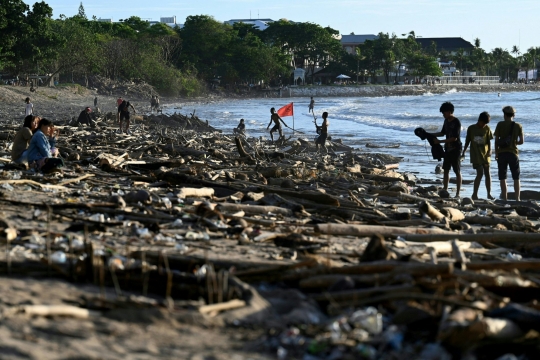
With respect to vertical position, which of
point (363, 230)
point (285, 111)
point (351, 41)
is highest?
point (351, 41)

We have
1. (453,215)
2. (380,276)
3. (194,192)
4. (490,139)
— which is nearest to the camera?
(380,276)

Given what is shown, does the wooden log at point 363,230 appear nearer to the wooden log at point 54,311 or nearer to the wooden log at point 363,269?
the wooden log at point 363,269

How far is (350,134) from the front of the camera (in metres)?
31.7

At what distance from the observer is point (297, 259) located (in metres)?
5.31

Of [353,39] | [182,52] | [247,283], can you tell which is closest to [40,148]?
[247,283]

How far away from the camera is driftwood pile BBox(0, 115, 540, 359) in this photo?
3695mm

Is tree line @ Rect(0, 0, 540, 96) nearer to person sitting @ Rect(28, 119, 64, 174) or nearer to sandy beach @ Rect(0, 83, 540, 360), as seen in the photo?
person sitting @ Rect(28, 119, 64, 174)

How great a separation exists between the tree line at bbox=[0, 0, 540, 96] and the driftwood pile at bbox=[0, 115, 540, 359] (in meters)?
45.7

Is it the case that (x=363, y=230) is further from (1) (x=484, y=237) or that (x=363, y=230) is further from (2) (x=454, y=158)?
(2) (x=454, y=158)

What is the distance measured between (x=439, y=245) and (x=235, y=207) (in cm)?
218

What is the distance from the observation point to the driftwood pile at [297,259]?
3695 millimetres

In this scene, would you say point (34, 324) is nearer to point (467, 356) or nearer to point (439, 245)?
point (467, 356)

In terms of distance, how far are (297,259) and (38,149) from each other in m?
5.89

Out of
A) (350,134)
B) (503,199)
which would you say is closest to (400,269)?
(503,199)
